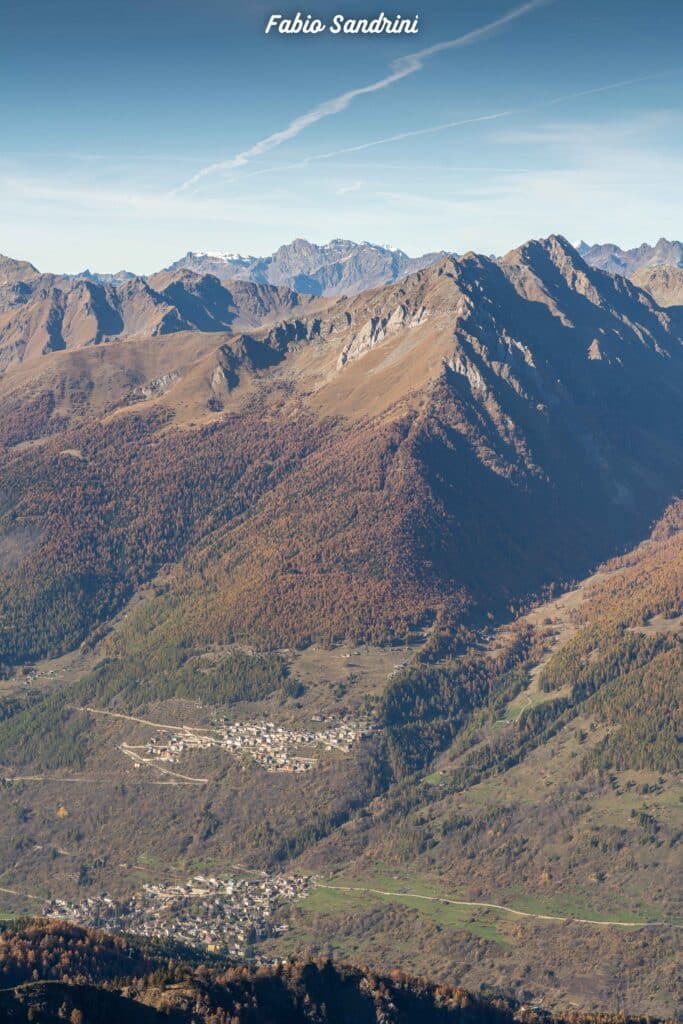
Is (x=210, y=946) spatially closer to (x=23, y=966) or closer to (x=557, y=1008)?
(x=557, y=1008)

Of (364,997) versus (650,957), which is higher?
(364,997)

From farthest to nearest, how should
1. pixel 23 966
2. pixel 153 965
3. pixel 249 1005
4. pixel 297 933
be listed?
pixel 297 933
pixel 153 965
pixel 23 966
pixel 249 1005

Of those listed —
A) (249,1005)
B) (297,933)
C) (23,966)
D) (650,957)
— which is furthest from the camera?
(297,933)

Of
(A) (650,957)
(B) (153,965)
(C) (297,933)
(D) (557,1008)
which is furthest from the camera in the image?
(C) (297,933)

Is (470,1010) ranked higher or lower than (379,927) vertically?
higher

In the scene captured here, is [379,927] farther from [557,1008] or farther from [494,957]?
[557,1008]

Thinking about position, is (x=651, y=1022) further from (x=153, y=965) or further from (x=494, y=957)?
(x=153, y=965)

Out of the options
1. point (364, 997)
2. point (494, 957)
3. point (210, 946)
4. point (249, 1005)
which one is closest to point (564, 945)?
point (494, 957)

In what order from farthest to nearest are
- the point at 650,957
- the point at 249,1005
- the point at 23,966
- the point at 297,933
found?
the point at 297,933
the point at 650,957
the point at 23,966
the point at 249,1005

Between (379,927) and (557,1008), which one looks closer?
(557,1008)

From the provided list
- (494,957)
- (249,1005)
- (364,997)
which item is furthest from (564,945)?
(249,1005)

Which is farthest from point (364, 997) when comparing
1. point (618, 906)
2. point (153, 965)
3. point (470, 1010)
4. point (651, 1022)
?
point (618, 906)
